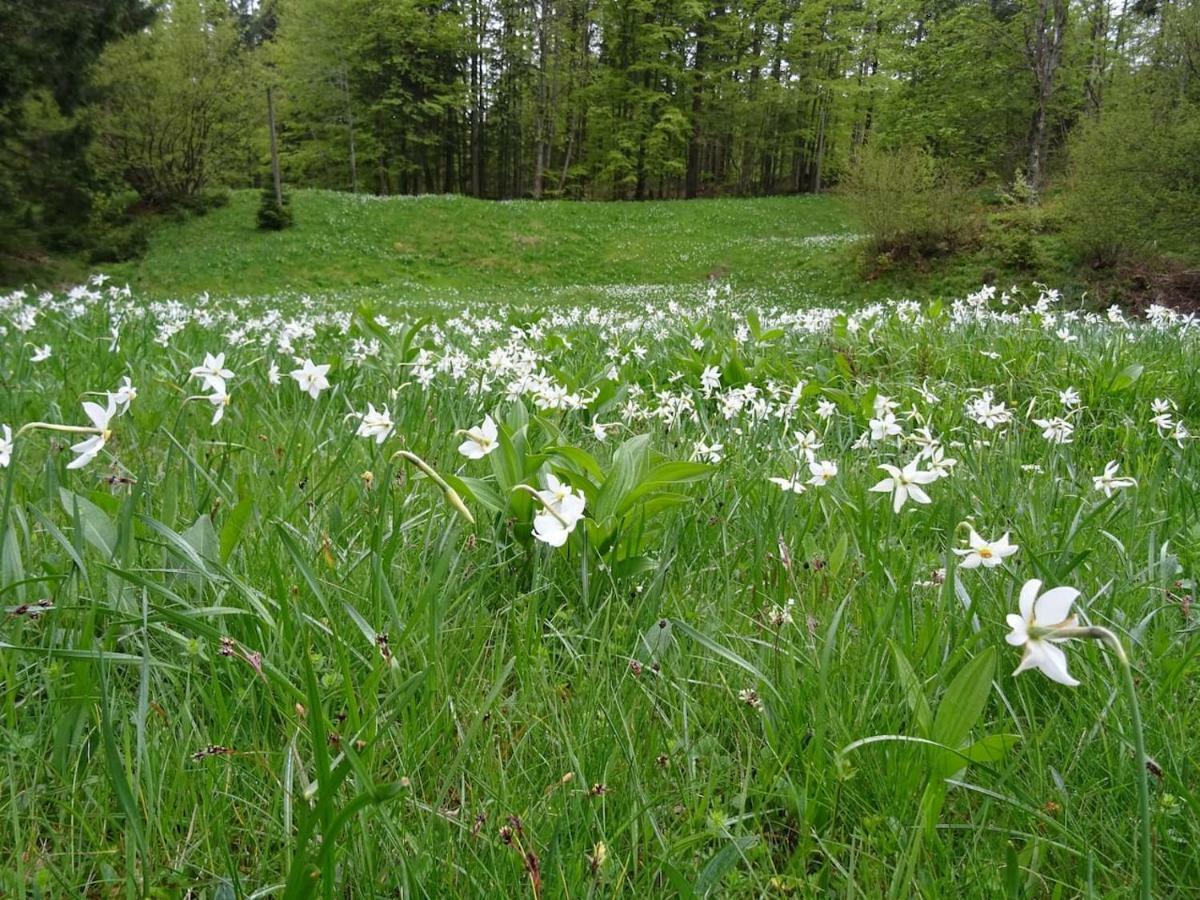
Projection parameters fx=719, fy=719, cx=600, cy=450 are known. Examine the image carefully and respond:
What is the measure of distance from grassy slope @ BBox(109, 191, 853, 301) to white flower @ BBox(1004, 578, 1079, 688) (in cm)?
2129

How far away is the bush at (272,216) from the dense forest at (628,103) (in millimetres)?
3237

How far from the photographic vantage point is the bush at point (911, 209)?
1919cm

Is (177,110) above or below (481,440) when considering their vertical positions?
above

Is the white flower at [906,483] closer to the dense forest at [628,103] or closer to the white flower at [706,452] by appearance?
the white flower at [706,452]

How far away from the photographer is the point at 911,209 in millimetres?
19219

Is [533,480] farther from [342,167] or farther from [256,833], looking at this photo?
[342,167]

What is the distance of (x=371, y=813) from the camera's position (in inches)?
37.7

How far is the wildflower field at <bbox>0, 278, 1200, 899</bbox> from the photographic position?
955mm

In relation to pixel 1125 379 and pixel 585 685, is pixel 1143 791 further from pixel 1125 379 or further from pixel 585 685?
pixel 1125 379

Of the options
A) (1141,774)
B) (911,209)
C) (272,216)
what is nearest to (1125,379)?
(1141,774)

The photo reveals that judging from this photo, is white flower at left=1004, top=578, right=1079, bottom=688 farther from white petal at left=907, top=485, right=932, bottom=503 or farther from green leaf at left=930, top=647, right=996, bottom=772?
white petal at left=907, top=485, right=932, bottom=503

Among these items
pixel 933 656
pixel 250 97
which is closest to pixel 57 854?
pixel 933 656

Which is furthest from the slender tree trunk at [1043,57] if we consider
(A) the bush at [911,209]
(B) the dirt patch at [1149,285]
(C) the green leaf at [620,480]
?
(C) the green leaf at [620,480]

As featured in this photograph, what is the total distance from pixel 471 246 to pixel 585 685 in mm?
26790
